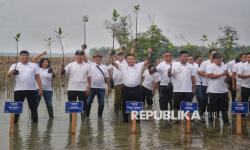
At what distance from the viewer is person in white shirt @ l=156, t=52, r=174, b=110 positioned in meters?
12.9

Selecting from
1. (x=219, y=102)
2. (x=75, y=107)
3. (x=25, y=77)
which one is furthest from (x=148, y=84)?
(x=75, y=107)

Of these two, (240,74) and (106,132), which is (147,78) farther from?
(106,132)

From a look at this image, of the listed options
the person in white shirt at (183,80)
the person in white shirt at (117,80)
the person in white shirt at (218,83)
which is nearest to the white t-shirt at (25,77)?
the person in white shirt at (117,80)

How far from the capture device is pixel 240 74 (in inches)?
500

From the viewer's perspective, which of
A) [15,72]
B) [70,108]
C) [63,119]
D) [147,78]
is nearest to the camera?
[70,108]

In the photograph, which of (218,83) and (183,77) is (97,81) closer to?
(183,77)

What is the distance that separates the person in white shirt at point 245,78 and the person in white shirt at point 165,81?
1925mm

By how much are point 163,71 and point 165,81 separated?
0.52 metres

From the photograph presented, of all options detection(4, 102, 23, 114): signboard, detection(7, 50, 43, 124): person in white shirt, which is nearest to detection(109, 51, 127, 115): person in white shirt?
detection(7, 50, 43, 124): person in white shirt

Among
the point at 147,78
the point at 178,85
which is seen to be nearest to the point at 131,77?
the point at 178,85

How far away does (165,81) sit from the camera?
13508mm

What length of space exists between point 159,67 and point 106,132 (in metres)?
3.00

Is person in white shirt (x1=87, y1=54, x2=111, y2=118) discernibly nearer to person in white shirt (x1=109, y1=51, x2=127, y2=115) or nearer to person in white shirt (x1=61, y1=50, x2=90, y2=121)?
person in white shirt (x1=109, y1=51, x2=127, y2=115)

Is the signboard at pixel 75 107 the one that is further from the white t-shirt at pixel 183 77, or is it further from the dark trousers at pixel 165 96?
the dark trousers at pixel 165 96
